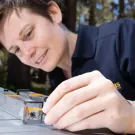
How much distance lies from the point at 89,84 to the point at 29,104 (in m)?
0.13

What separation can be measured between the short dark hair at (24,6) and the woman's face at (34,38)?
0.02 meters

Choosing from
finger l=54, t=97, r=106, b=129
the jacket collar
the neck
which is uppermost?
finger l=54, t=97, r=106, b=129

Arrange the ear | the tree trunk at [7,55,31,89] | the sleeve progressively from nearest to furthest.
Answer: the sleeve → the ear → the tree trunk at [7,55,31,89]

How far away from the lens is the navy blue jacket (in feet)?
3.14

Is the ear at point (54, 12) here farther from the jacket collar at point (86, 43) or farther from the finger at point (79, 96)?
the finger at point (79, 96)

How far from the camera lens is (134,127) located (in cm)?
63

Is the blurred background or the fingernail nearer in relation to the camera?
the fingernail

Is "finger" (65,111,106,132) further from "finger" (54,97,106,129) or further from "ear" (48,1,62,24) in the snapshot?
"ear" (48,1,62,24)

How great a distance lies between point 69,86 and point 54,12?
26.4 inches

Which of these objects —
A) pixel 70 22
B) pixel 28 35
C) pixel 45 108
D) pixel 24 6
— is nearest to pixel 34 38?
pixel 28 35

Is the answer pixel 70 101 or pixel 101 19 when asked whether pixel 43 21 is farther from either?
pixel 101 19

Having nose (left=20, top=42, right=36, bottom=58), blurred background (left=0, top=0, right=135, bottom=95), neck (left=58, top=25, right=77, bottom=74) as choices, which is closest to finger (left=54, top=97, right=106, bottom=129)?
nose (left=20, top=42, right=36, bottom=58)

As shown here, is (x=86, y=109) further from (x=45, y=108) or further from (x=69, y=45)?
(x=69, y=45)

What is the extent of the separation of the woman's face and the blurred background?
3.83 meters
